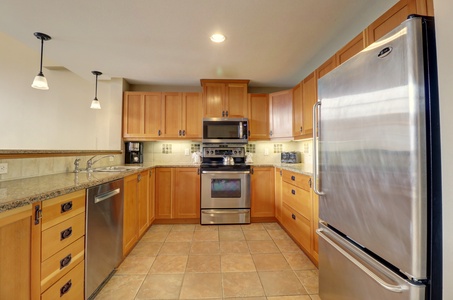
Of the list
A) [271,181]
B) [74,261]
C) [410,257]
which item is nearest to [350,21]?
[410,257]

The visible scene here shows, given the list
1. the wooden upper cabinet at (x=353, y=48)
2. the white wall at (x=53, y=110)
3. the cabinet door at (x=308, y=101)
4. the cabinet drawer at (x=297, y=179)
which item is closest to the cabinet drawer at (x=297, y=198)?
the cabinet drawer at (x=297, y=179)

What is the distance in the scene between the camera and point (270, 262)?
2.03 metres

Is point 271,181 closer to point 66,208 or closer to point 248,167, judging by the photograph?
point 248,167

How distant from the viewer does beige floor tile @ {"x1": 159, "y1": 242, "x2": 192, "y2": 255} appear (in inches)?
88.0

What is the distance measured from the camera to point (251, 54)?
2.44m

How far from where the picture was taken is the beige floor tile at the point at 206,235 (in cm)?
257

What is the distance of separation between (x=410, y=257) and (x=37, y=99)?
4.73m

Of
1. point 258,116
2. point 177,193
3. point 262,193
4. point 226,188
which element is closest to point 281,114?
point 258,116

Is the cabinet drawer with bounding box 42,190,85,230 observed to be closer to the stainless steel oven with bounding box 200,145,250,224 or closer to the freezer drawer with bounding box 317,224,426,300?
the freezer drawer with bounding box 317,224,426,300

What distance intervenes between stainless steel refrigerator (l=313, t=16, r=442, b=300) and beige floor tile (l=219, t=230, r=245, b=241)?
1481mm

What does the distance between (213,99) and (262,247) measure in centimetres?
227

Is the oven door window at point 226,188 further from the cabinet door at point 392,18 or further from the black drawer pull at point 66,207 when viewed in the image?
the cabinet door at point 392,18

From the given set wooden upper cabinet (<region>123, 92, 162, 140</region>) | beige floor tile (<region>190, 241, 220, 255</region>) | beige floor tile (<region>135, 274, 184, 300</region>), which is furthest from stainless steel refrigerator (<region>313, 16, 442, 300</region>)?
wooden upper cabinet (<region>123, 92, 162, 140</region>)

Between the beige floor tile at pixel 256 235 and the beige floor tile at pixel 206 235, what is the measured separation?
1.30 feet
